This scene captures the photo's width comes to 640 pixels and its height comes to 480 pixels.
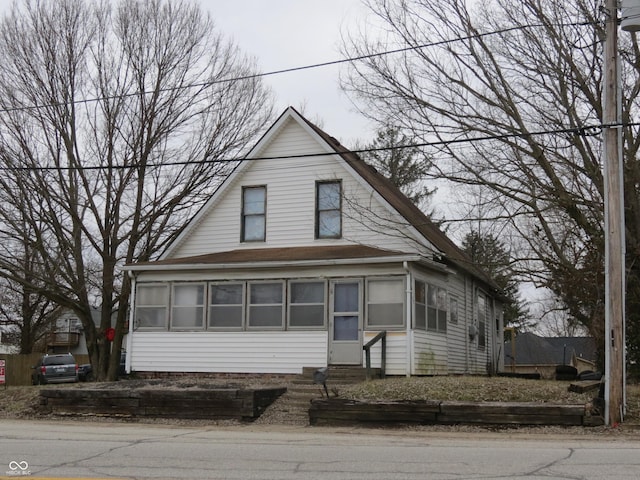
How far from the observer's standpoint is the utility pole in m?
13.8

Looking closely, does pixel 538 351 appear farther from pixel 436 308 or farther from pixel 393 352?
pixel 393 352

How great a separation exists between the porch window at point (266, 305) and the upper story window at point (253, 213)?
7.30ft

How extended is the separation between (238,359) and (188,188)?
27.6 feet

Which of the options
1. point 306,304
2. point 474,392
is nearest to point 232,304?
point 306,304

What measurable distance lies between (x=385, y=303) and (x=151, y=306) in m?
6.99

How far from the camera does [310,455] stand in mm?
10148

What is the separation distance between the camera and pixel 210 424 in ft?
50.8

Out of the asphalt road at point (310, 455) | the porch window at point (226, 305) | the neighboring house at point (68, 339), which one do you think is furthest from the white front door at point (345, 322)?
the neighboring house at point (68, 339)

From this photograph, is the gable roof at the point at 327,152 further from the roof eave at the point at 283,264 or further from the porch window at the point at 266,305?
the porch window at the point at 266,305

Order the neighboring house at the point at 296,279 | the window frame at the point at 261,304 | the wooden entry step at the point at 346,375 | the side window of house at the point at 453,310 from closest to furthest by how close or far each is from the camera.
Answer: the wooden entry step at the point at 346,375, the neighboring house at the point at 296,279, the window frame at the point at 261,304, the side window of house at the point at 453,310

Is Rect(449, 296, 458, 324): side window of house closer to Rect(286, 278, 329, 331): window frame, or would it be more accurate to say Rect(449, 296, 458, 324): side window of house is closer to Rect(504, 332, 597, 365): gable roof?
Rect(286, 278, 329, 331): window frame

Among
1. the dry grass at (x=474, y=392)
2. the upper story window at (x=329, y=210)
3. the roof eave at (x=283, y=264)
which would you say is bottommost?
the dry grass at (x=474, y=392)

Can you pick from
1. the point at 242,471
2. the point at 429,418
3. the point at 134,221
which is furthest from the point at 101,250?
the point at 242,471

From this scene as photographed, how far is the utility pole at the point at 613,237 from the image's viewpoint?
13.8m
